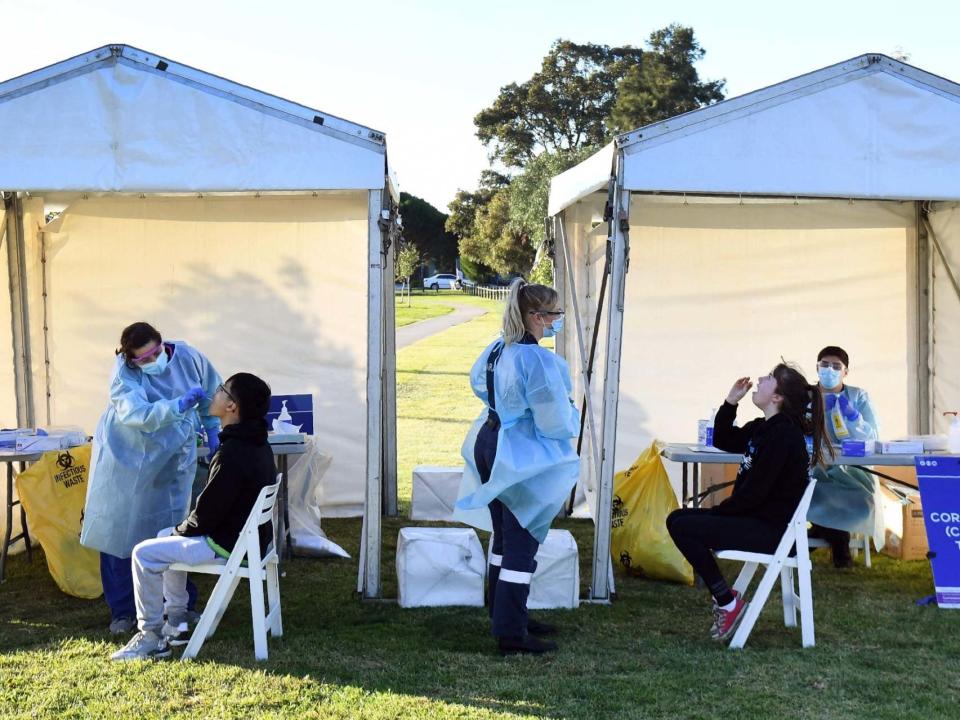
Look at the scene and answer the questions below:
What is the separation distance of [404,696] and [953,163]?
3170mm

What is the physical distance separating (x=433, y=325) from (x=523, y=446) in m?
24.7

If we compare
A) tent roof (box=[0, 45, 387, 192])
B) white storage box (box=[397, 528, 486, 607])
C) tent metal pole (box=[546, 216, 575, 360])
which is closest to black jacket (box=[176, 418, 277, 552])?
white storage box (box=[397, 528, 486, 607])

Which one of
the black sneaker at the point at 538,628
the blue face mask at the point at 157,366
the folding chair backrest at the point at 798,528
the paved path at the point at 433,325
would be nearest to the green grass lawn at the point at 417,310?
the paved path at the point at 433,325

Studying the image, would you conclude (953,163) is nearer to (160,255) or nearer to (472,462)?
(472,462)

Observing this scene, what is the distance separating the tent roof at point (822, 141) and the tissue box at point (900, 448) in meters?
1.09

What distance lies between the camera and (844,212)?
6.32 m

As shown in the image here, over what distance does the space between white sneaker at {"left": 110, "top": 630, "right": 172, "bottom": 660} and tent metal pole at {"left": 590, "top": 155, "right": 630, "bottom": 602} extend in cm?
186

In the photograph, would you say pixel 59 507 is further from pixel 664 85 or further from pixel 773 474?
pixel 664 85

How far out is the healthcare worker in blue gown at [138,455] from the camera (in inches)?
159

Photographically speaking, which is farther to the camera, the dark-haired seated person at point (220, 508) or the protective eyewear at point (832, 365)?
the protective eyewear at point (832, 365)

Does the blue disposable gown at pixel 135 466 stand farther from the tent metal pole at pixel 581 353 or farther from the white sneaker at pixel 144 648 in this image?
the tent metal pole at pixel 581 353

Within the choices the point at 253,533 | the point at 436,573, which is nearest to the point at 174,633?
the point at 253,533

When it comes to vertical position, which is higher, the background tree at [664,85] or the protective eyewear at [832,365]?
the background tree at [664,85]

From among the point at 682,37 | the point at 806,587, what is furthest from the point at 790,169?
the point at 682,37
